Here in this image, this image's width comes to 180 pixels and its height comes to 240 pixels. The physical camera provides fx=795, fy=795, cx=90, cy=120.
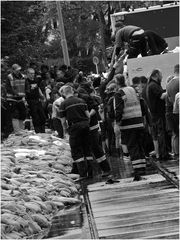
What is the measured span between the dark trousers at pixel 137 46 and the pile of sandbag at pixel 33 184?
2.96 meters

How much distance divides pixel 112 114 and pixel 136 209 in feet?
12.8

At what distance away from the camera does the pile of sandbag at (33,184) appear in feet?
35.5

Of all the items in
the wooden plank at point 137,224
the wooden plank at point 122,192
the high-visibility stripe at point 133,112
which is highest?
the high-visibility stripe at point 133,112

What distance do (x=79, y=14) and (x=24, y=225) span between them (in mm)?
38370

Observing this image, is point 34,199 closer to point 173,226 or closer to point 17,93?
point 173,226

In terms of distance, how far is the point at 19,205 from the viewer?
11539 mm

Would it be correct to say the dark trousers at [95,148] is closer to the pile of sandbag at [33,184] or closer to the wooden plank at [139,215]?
the pile of sandbag at [33,184]

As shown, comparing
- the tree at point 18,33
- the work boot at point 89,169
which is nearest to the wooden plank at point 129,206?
the work boot at point 89,169

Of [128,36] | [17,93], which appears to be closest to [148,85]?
[128,36]

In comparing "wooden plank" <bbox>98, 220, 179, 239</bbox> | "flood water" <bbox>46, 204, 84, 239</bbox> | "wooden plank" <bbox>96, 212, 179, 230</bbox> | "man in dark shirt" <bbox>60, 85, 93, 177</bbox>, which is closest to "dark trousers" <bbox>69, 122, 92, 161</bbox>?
"man in dark shirt" <bbox>60, 85, 93, 177</bbox>

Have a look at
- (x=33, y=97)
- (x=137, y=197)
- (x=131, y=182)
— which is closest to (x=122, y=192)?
(x=137, y=197)

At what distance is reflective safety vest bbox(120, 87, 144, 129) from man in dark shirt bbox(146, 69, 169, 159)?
A: 1979mm

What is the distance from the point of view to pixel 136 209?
11680mm

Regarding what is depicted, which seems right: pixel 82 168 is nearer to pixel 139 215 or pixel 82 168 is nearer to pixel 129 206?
pixel 129 206
